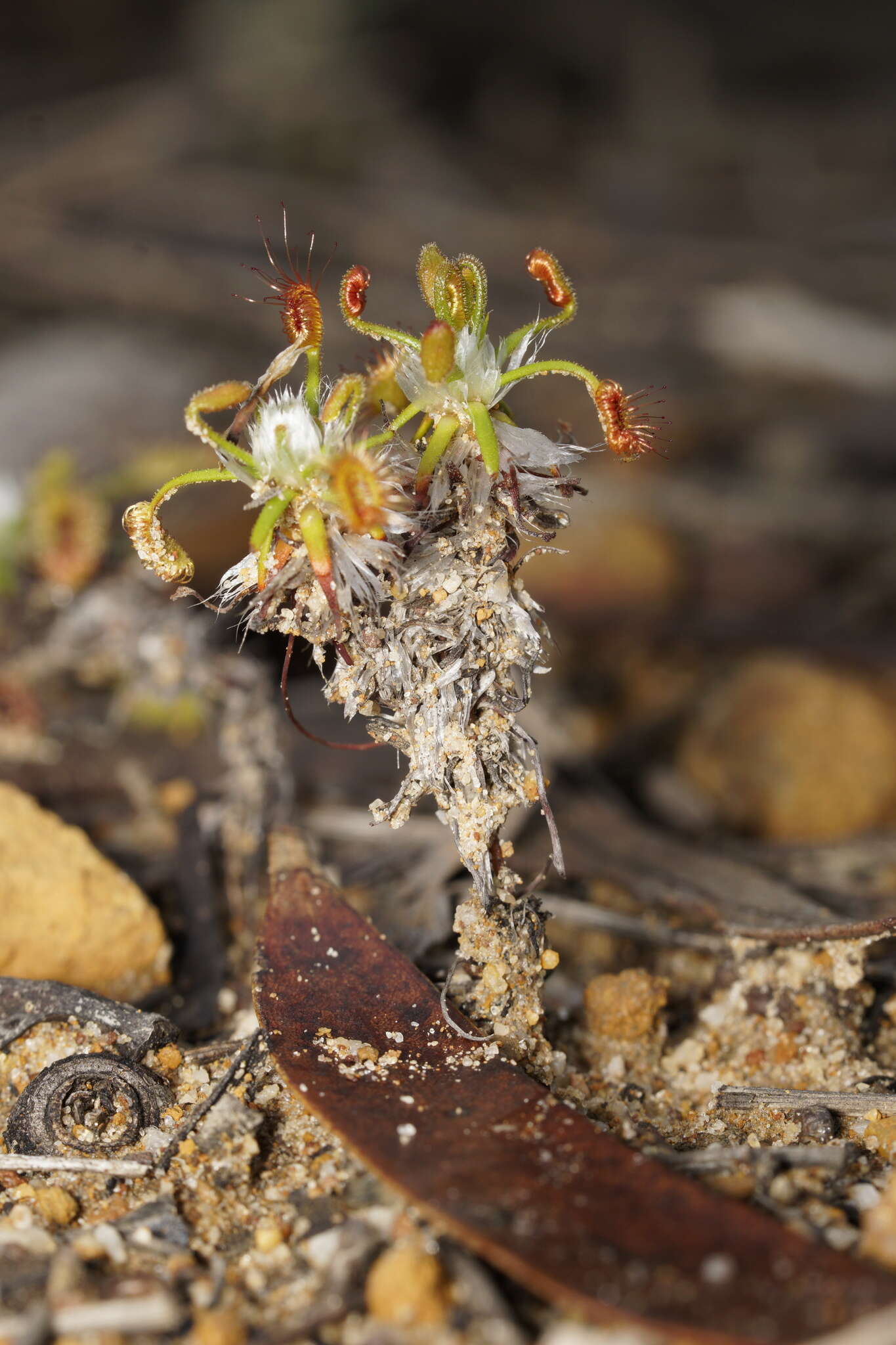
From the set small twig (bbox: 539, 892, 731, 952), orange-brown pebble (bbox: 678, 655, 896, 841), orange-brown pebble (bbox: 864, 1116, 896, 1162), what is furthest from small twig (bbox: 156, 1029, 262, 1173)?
orange-brown pebble (bbox: 678, 655, 896, 841)

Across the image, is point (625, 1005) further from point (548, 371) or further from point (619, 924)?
point (548, 371)

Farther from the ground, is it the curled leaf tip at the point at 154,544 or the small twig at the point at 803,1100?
the curled leaf tip at the point at 154,544

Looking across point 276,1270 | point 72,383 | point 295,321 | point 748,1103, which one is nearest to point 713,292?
point 72,383

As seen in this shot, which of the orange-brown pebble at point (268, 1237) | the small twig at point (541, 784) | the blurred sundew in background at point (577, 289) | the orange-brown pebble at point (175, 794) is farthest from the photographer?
the blurred sundew in background at point (577, 289)

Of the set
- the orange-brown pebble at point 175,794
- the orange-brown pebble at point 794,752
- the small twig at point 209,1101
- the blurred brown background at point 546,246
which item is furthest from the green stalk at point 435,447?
the blurred brown background at point 546,246

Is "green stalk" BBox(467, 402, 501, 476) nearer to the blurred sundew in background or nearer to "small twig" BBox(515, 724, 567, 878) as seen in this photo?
"small twig" BBox(515, 724, 567, 878)

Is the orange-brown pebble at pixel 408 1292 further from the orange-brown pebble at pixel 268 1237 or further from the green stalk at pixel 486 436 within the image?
the green stalk at pixel 486 436
